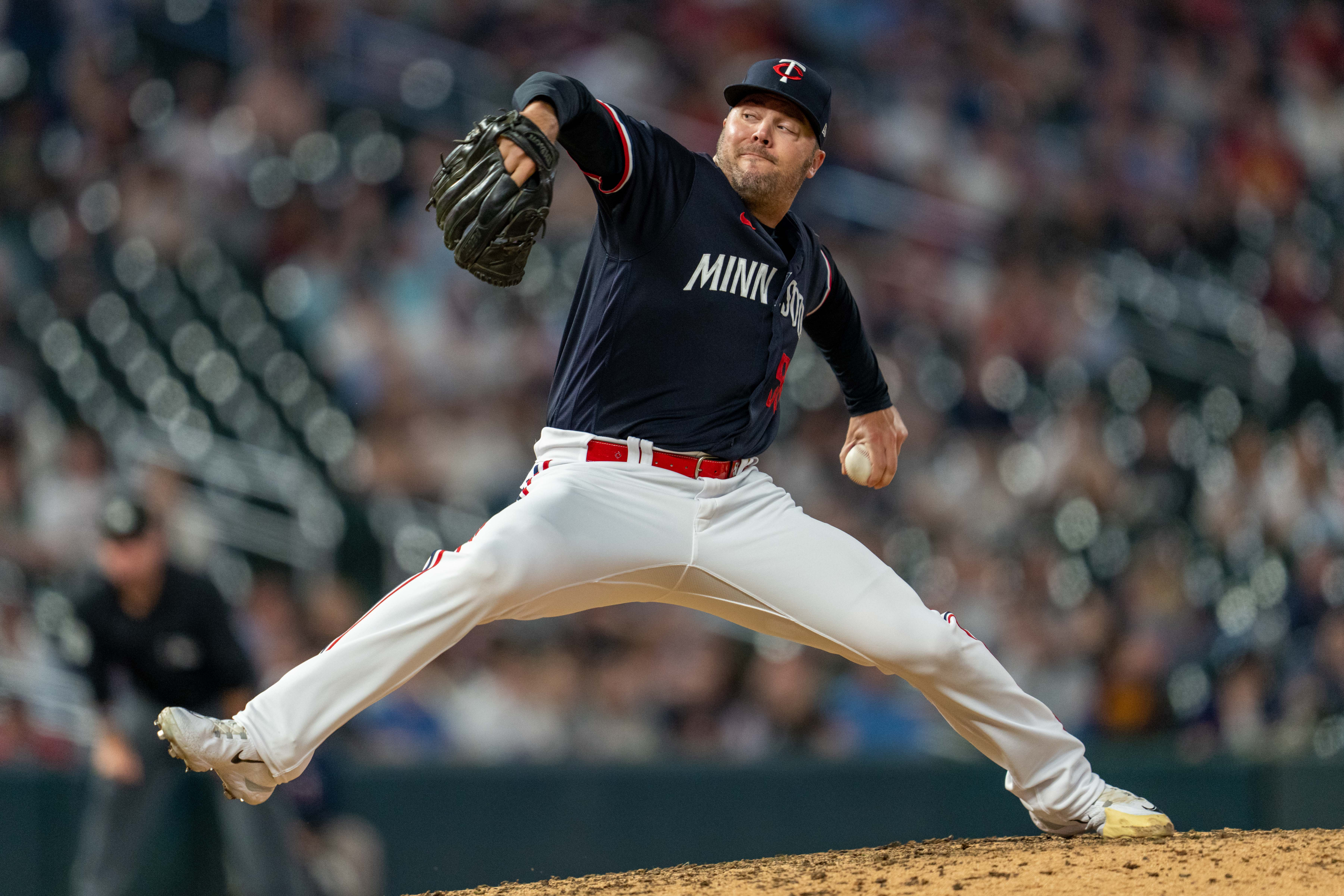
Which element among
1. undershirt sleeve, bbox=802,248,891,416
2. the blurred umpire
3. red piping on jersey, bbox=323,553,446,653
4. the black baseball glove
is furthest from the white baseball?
the blurred umpire

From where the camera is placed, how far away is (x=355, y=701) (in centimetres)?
249

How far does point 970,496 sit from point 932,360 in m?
0.82

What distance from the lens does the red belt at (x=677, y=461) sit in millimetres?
2811

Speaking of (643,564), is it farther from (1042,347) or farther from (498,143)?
(1042,347)

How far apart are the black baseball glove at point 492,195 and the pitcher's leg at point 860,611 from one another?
78cm

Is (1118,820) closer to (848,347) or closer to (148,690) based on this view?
(848,347)

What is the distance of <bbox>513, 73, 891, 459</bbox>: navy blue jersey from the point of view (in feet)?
9.03

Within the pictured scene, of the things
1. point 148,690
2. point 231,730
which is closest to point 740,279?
point 231,730

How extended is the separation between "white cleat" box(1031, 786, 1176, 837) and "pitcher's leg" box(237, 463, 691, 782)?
1290 millimetres

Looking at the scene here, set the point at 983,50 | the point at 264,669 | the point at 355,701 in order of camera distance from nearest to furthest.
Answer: the point at 355,701 < the point at 264,669 < the point at 983,50

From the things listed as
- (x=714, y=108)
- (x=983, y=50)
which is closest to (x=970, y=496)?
(x=714, y=108)

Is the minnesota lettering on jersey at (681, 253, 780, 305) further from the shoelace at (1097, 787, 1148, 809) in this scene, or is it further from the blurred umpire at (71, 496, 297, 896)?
the blurred umpire at (71, 496, 297, 896)

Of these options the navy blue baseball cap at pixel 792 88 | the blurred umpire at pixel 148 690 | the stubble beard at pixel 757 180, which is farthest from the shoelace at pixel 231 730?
the blurred umpire at pixel 148 690

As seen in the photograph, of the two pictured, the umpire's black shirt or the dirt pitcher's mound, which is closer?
the dirt pitcher's mound
